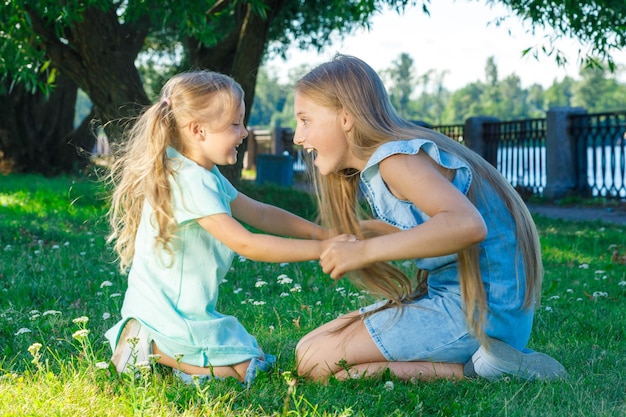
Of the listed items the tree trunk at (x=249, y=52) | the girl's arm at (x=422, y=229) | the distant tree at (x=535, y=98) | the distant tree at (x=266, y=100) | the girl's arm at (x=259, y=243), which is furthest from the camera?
the distant tree at (x=266, y=100)

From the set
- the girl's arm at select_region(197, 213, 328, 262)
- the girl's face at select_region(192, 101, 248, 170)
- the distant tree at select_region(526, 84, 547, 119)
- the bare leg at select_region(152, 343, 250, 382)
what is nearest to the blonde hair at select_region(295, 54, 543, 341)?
the girl's face at select_region(192, 101, 248, 170)

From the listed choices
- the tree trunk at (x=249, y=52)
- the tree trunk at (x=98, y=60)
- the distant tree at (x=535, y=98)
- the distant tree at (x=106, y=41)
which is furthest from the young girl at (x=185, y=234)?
the distant tree at (x=535, y=98)

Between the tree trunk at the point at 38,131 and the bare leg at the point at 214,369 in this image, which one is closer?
the bare leg at the point at 214,369

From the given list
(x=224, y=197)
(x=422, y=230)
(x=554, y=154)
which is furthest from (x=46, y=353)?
(x=554, y=154)

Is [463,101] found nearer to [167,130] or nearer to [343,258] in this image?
[167,130]

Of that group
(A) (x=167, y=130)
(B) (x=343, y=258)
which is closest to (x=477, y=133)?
(A) (x=167, y=130)

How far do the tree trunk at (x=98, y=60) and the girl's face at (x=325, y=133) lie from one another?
25.6 feet

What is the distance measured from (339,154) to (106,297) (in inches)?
93.0

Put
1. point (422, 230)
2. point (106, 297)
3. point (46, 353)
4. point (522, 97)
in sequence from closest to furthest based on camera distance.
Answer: point (422, 230) → point (46, 353) → point (106, 297) → point (522, 97)

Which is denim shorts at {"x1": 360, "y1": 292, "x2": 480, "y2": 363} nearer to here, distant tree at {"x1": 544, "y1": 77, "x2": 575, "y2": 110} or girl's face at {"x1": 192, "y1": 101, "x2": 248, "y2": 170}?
girl's face at {"x1": 192, "y1": 101, "x2": 248, "y2": 170}

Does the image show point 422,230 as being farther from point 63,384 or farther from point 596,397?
point 63,384

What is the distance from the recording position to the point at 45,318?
4680 mm

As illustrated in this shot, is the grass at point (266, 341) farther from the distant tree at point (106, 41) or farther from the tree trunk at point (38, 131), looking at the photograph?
the tree trunk at point (38, 131)

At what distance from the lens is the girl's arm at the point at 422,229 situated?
2896mm
